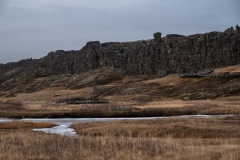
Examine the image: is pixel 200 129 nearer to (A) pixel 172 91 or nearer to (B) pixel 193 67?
(A) pixel 172 91

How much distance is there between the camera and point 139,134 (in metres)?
35.1

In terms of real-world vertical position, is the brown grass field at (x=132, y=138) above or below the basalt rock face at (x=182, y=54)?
below

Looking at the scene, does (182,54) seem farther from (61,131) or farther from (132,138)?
(132,138)

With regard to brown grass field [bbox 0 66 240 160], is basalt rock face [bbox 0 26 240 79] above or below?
above

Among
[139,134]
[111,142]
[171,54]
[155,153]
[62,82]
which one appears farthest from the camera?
[62,82]

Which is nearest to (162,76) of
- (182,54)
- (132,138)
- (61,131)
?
(182,54)

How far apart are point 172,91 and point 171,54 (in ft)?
194

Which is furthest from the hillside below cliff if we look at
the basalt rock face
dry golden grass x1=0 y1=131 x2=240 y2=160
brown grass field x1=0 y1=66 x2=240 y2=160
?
dry golden grass x1=0 y1=131 x2=240 y2=160

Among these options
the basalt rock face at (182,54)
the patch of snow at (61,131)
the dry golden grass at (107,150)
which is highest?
the basalt rock face at (182,54)

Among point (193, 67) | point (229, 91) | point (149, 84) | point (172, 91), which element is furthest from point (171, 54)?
point (229, 91)

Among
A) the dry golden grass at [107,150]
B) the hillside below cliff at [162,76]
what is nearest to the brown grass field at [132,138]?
the dry golden grass at [107,150]

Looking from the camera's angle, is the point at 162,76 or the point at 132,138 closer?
the point at 132,138

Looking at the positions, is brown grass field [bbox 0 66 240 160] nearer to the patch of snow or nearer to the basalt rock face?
the patch of snow

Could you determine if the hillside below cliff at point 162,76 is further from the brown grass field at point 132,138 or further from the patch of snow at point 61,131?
the patch of snow at point 61,131
